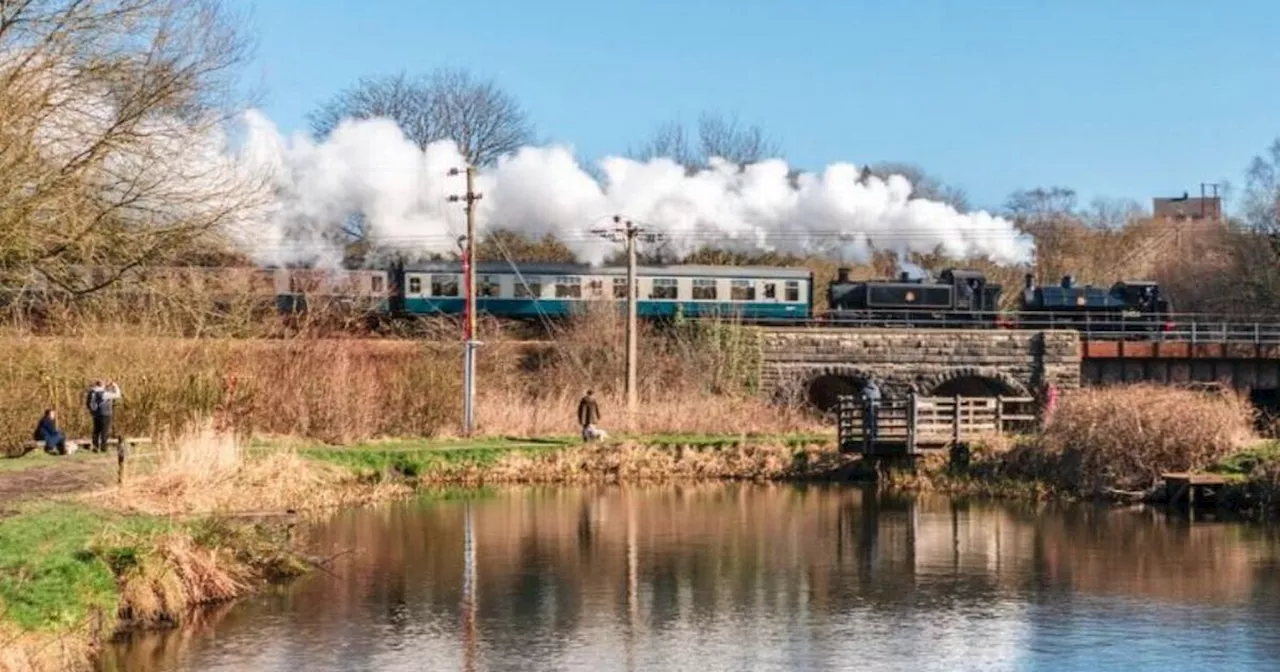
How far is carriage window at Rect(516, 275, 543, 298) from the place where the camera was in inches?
1993

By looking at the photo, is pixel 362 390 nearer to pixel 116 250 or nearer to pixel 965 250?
pixel 116 250

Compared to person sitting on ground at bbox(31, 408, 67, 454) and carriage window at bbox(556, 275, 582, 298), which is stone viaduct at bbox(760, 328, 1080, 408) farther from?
person sitting on ground at bbox(31, 408, 67, 454)

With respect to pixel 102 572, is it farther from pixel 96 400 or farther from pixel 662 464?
pixel 662 464

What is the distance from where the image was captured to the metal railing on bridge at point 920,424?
111 feet

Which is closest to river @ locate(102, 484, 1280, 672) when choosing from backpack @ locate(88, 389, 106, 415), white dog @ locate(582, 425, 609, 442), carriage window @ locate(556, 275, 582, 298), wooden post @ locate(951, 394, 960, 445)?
backpack @ locate(88, 389, 106, 415)

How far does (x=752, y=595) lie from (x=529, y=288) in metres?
32.9

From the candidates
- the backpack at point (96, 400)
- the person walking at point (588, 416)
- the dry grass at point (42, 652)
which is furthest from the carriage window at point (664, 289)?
the dry grass at point (42, 652)

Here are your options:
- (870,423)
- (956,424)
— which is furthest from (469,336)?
(956,424)

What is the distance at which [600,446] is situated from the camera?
35062 millimetres

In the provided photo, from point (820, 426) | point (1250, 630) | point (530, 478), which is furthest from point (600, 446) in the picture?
point (1250, 630)

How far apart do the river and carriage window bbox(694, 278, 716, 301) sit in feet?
77.3

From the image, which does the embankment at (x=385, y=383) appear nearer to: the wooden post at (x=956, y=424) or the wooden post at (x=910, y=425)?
the wooden post at (x=910, y=425)

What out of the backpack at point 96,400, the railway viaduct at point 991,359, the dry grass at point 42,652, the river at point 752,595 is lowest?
the river at point 752,595

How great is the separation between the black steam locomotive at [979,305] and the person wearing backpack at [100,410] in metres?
28.9
